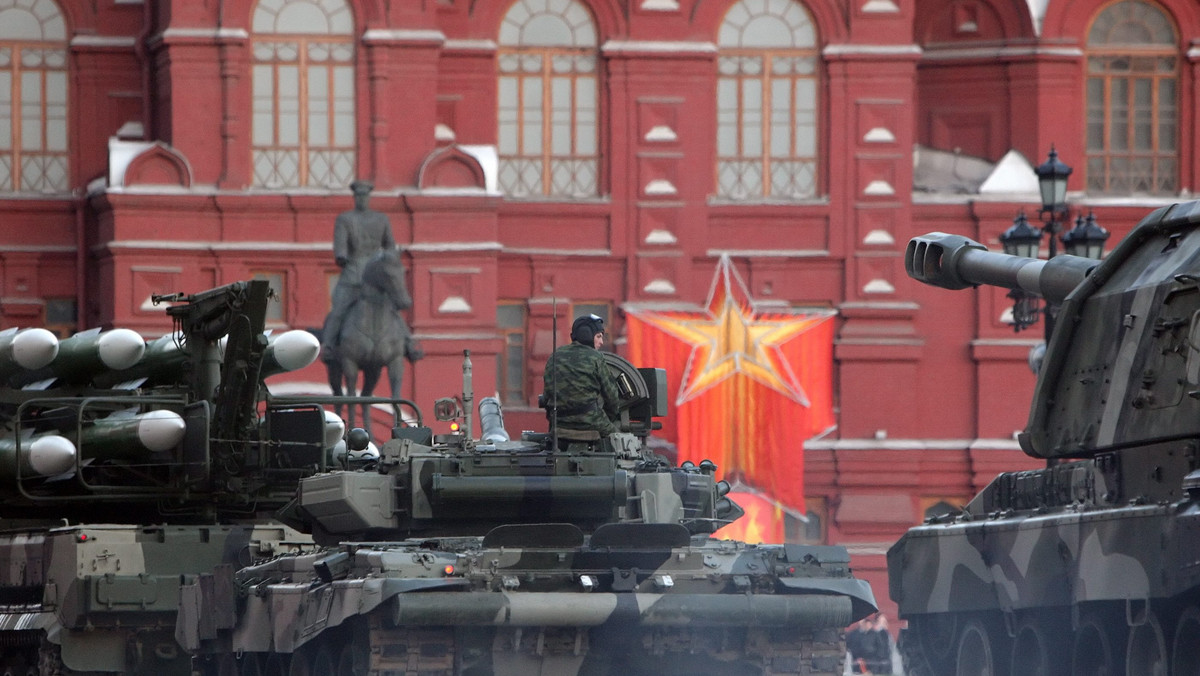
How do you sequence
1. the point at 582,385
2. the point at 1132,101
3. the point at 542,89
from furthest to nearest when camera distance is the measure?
the point at 1132,101
the point at 542,89
the point at 582,385

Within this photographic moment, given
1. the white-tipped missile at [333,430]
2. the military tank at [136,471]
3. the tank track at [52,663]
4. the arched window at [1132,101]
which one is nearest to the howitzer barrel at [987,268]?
the military tank at [136,471]

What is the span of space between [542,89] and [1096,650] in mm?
21481

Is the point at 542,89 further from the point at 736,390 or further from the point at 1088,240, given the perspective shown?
the point at 1088,240

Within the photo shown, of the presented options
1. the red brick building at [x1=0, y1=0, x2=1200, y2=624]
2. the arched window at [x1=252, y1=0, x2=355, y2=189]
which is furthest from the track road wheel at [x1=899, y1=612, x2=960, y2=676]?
the arched window at [x1=252, y1=0, x2=355, y2=189]

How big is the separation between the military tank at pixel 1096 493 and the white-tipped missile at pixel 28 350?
8.16 meters

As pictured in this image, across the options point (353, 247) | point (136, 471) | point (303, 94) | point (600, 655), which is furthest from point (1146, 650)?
point (303, 94)

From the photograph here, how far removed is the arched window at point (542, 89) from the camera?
116ft

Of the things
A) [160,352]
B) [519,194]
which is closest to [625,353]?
[519,194]

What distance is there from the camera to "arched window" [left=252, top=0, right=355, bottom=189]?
3434 centimetres

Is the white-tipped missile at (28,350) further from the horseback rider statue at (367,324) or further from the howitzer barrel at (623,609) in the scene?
the howitzer barrel at (623,609)

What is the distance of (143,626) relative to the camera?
18969 mm

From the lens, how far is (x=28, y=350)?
2134cm

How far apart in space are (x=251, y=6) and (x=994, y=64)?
1114 centimetres

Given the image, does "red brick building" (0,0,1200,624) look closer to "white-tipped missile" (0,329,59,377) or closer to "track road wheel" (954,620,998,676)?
"white-tipped missile" (0,329,59,377)
